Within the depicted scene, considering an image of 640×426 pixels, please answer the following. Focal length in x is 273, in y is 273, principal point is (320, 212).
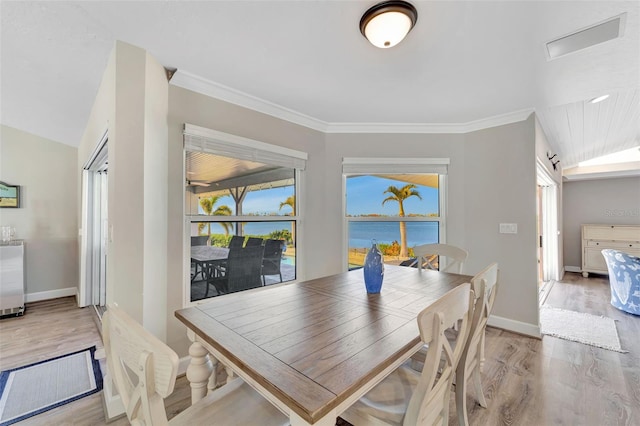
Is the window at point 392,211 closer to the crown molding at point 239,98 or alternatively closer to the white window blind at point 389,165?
the white window blind at point 389,165

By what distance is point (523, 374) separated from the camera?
213 cm

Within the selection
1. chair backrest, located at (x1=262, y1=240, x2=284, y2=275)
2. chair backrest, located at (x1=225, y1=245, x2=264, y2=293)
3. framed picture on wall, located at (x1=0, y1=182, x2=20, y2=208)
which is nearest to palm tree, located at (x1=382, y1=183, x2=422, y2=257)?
chair backrest, located at (x1=262, y1=240, x2=284, y2=275)

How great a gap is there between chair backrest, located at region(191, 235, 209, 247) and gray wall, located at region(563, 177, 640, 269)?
7500mm

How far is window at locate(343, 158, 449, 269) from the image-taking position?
3387 mm

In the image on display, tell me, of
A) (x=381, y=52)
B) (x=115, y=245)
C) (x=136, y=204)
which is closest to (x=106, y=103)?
(x=136, y=204)

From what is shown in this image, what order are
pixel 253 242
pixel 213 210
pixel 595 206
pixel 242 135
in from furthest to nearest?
pixel 595 206
pixel 253 242
pixel 242 135
pixel 213 210

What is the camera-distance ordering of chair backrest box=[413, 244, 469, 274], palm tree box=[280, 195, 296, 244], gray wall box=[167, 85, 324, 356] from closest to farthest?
gray wall box=[167, 85, 324, 356] < chair backrest box=[413, 244, 469, 274] < palm tree box=[280, 195, 296, 244]

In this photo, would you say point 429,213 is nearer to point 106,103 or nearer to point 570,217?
point 106,103

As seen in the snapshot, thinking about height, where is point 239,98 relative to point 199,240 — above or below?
above

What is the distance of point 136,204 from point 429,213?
9.92ft

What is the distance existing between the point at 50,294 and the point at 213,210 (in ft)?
11.7

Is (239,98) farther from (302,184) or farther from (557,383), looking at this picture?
(557,383)

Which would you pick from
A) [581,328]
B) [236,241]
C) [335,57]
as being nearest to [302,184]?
[236,241]

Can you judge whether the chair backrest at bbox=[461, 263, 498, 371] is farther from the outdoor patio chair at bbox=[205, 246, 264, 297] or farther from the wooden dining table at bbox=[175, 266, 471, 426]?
the outdoor patio chair at bbox=[205, 246, 264, 297]
